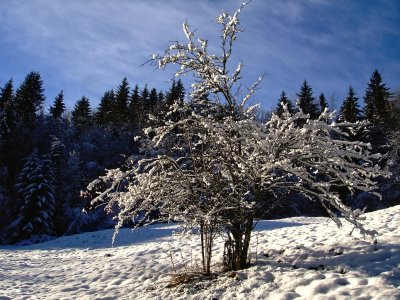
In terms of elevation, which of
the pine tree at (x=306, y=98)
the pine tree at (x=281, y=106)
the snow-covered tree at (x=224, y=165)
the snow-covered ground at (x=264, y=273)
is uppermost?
the pine tree at (x=306, y=98)

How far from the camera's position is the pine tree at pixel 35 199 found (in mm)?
Answer: 28078

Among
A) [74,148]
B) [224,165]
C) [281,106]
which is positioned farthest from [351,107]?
[224,165]

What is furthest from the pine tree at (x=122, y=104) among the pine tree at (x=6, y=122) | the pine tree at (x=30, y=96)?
the pine tree at (x=6, y=122)

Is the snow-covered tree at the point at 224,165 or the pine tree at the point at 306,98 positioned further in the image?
the pine tree at the point at 306,98

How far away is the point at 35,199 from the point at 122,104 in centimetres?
2923

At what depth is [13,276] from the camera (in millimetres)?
10820

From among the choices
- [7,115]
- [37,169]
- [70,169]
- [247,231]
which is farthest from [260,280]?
[7,115]

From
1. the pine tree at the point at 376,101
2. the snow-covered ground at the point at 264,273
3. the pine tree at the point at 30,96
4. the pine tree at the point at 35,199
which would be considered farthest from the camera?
the pine tree at the point at 30,96

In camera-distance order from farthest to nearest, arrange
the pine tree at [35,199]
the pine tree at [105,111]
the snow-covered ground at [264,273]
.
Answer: the pine tree at [105,111]
the pine tree at [35,199]
the snow-covered ground at [264,273]

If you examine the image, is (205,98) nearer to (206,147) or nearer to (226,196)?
(206,147)

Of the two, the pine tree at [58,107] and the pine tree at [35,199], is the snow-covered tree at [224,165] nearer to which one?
the pine tree at [35,199]

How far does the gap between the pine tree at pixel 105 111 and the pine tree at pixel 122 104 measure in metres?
1.02

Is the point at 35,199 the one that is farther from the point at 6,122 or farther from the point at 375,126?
the point at 375,126

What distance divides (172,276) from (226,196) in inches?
84.4
